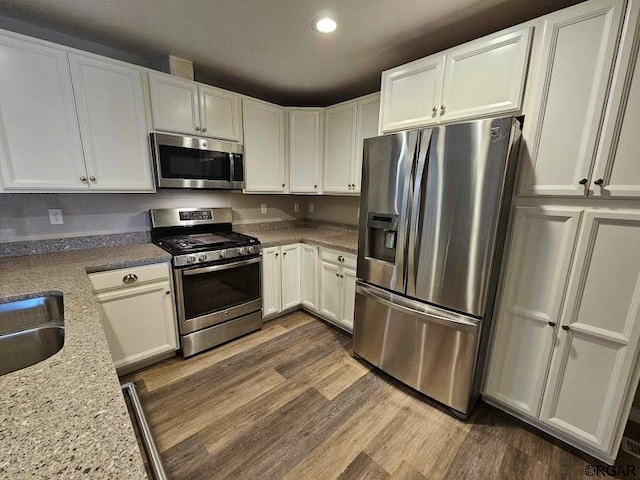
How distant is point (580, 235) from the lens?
1371mm

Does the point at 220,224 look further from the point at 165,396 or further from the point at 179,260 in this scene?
the point at 165,396

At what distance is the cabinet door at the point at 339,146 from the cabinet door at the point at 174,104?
4.22ft

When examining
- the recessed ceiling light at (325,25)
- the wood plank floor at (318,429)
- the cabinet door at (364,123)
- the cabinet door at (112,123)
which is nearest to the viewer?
the wood plank floor at (318,429)

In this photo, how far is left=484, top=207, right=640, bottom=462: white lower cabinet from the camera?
1.30 meters

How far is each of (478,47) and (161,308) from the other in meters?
2.73

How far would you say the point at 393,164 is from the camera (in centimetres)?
179

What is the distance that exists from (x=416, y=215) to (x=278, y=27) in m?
1.53

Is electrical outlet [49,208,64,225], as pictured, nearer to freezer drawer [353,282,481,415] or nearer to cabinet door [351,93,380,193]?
freezer drawer [353,282,481,415]

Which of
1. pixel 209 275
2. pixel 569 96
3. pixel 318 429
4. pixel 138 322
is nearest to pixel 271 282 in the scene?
pixel 209 275

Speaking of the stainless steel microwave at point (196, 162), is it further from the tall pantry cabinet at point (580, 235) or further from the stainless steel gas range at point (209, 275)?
the tall pantry cabinet at point (580, 235)

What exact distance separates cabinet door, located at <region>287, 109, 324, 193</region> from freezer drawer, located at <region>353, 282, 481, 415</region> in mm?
1442

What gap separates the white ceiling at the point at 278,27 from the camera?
5.24 feet

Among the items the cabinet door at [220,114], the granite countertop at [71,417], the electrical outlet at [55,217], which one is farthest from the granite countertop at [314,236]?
the granite countertop at [71,417]

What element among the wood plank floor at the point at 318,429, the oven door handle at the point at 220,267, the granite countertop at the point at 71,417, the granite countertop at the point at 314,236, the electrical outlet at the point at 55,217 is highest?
the electrical outlet at the point at 55,217
